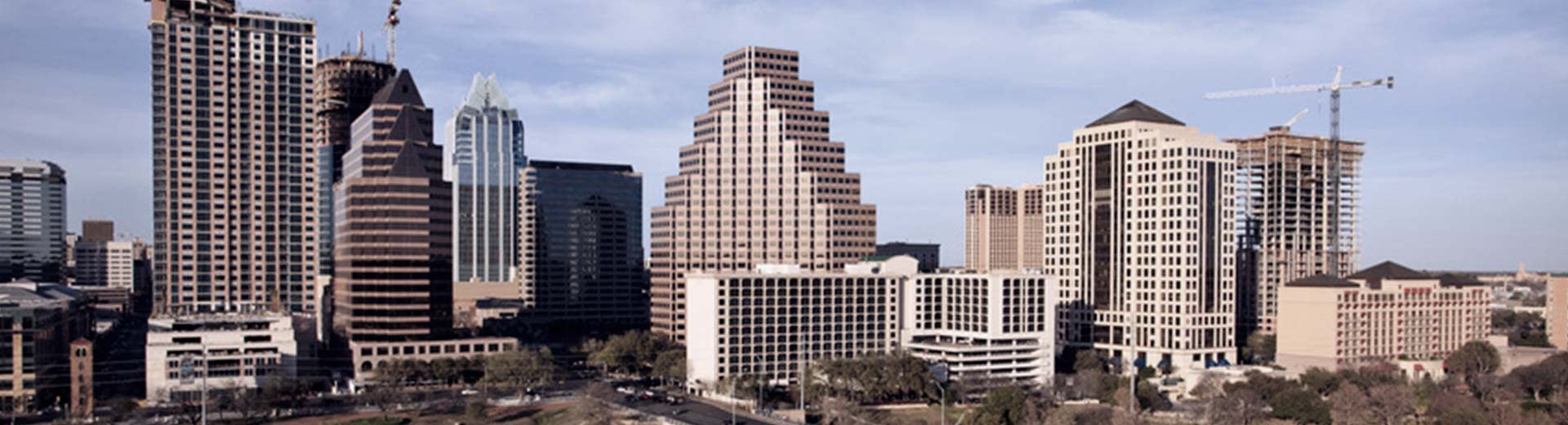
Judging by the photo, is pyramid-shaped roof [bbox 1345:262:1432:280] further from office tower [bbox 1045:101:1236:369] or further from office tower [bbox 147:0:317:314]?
office tower [bbox 147:0:317:314]

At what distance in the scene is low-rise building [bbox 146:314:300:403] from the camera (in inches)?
5433

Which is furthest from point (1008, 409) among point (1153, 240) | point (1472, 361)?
point (1472, 361)

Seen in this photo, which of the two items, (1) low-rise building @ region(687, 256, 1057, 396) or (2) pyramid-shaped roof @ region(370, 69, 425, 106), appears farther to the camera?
(2) pyramid-shaped roof @ region(370, 69, 425, 106)

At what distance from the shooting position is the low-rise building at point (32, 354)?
421 feet

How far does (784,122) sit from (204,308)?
95.6 meters

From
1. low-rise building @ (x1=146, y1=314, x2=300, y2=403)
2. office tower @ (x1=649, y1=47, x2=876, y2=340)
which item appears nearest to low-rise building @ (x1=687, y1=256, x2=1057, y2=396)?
office tower @ (x1=649, y1=47, x2=876, y2=340)

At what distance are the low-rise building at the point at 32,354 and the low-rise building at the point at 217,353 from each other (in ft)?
29.6

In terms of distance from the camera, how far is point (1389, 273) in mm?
169625

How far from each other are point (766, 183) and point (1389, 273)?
280 ft

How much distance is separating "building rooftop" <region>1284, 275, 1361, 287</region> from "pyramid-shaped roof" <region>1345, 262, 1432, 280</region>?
8440 mm

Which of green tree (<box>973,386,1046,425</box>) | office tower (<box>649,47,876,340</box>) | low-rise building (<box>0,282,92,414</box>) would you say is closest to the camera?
green tree (<box>973,386,1046,425</box>)

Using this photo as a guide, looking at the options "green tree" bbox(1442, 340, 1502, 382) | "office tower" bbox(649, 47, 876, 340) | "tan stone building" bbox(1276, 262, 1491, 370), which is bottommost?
"green tree" bbox(1442, 340, 1502, 382)

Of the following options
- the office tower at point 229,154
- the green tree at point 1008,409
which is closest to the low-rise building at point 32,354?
the office tower at point 229,154

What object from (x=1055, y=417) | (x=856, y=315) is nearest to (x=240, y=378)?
(x=856, y=315)
